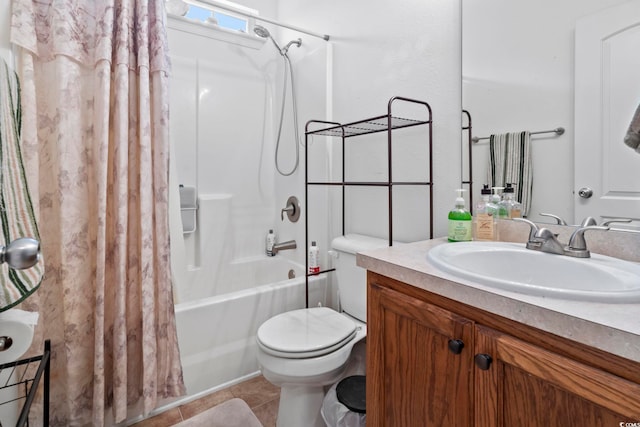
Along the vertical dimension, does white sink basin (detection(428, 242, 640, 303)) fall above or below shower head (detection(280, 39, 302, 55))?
below

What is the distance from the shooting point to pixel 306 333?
131cm

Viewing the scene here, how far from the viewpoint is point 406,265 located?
2.77 ft

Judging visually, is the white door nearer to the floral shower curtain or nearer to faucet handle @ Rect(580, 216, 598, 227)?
faucet handle @ Rect(580, 216, 598, 227)

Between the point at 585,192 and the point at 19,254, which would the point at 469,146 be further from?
the point at 19,254

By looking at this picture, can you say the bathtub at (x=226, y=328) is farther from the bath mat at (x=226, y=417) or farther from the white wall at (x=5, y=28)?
the white wall at (x=5, y=28)

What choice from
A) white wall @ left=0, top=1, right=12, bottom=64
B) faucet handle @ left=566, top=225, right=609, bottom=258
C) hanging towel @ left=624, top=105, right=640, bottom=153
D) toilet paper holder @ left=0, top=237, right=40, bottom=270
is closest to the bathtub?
toilet paper holder @ left=0, top=237, right=40, bottom=270

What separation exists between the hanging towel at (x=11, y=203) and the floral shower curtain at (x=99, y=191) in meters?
0.41

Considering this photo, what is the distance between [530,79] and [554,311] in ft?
2.82

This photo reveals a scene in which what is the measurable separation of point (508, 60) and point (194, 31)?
1.99 m

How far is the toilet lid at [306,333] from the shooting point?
1195mm

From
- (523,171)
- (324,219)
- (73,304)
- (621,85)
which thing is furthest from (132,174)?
(621,85)

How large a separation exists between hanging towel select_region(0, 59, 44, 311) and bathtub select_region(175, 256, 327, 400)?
835 mm

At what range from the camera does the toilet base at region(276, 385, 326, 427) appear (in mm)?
1290

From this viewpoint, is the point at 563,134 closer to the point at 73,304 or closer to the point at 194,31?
the point at 73,304
